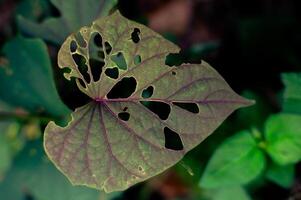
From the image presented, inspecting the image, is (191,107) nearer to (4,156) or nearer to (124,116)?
(124,116)

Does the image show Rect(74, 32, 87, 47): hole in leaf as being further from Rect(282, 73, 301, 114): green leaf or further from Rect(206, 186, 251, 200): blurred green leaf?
Rect(206, 186, 251, 200): blurred green leaf

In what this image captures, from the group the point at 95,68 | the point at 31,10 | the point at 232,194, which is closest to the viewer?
the point at 95,68

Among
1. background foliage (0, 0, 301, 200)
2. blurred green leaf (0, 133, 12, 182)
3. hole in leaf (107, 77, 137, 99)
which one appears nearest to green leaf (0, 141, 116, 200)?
background foliage (0, 0, 301, 200)

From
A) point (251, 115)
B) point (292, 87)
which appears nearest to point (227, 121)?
point (251, 115)

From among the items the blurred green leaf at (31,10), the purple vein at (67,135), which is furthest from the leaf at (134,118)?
the blurred green leaf at (31,10)

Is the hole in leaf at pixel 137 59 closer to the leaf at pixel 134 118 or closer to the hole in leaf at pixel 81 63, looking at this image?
the leaf at pixel 134 118

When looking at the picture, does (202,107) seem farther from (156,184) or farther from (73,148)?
(156,184)
